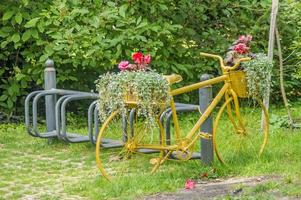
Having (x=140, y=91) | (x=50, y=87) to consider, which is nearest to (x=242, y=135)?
(x=140, y=91)

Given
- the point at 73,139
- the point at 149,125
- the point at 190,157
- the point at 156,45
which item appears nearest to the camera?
the point at 149,125

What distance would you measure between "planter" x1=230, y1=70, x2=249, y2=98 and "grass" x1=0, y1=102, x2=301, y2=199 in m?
0.66

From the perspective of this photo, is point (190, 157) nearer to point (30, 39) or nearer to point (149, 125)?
point (149, 125)

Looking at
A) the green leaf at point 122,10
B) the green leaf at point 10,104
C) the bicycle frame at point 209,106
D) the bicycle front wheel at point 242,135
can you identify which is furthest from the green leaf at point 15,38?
the bicycle frame at point 209,106

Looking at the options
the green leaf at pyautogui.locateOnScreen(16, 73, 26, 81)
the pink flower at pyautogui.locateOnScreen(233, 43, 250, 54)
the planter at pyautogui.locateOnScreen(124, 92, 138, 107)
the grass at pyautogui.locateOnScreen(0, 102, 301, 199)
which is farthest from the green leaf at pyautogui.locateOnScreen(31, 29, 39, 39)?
the planter at pyautogui.locateOnScreen(124, 92, 138, 107)

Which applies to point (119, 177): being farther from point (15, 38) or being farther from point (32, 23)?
point (15, 38)

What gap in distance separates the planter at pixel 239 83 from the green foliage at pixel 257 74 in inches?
1.7

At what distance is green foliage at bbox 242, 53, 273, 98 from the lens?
691 centimetres

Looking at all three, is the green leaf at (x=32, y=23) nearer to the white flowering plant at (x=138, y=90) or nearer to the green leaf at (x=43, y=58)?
the green leaf at (x=43, y=58)

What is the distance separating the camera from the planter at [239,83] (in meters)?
6.96

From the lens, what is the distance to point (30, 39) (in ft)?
35.7

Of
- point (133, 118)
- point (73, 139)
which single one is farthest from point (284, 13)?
point (133, 118)

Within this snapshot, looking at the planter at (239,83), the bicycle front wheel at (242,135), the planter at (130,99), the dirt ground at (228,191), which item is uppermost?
the planter at (239,83)

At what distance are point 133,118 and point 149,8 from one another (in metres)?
4.27
